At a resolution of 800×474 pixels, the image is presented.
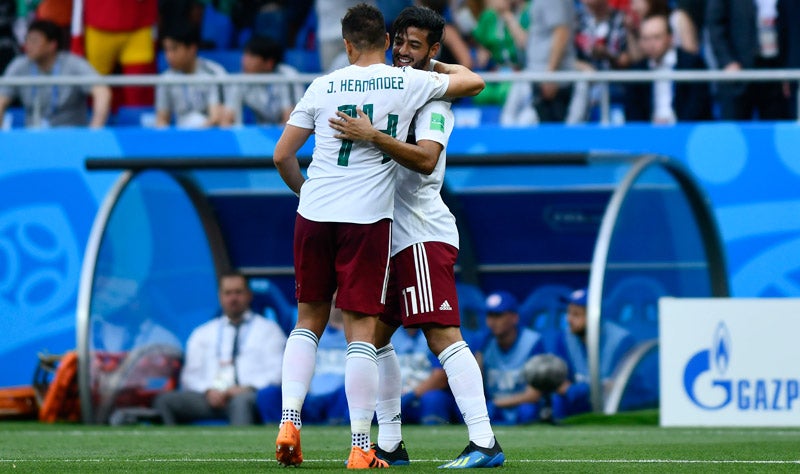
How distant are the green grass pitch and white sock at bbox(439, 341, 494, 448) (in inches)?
7.8

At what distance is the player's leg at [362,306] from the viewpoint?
22.1 ft

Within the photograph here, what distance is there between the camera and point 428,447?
29.5ft

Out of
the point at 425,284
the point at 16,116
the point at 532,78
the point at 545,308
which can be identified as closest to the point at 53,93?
the point at 16,116

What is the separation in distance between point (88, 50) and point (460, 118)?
3854 mm

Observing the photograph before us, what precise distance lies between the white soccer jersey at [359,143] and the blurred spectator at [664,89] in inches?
303

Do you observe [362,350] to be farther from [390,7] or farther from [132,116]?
[132,116]

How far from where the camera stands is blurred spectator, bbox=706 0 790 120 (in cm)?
1411

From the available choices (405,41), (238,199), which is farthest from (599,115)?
(405,41)

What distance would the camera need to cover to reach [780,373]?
1148 centimetres

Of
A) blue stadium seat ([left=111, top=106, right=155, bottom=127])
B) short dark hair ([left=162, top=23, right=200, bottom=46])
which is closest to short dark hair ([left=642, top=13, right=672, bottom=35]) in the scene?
short dark hair ([left=162, top=23, right=200, bottom=46])

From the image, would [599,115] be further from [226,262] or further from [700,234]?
[226,262]

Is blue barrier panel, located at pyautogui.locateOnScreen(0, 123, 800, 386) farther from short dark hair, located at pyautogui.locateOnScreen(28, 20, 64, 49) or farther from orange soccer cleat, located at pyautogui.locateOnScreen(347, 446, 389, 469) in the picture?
orange soccer cleat, located at pyautogui.locateOnScreen(347, 446, 389, 469)

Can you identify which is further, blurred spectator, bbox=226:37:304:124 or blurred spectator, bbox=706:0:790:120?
blurred spectator, bbox=226:37:304:124

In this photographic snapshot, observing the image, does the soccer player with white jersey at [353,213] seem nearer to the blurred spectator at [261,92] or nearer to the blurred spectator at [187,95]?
the blurred spectator at [261,92]
